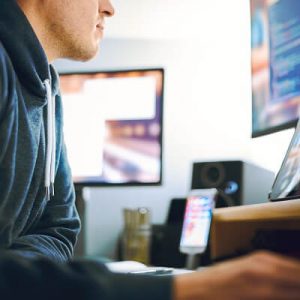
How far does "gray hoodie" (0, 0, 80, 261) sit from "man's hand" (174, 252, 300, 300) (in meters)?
0.56

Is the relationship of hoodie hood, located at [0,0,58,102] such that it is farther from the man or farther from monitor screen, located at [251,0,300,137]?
monitor screen, located at [251,0,300,137]

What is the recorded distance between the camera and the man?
44 centimetres

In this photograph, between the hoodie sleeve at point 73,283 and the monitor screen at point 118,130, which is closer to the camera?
the hoodie sleeve at point 73,283

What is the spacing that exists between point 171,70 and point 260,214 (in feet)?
8.66

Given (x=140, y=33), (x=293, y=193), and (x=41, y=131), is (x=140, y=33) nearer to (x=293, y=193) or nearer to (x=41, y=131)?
(x=41, y=131)

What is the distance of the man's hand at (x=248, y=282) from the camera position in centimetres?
43

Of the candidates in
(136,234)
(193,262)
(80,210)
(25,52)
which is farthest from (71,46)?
(136,234)

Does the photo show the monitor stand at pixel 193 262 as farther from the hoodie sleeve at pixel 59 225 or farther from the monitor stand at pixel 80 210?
the hoodie sleeve at pixel 59 225

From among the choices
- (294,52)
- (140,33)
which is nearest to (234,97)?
(140,33)

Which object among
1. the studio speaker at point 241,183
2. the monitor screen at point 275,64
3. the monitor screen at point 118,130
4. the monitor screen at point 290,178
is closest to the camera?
the monitor screen at point 290,178

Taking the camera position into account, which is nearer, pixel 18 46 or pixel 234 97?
pixel 18 46

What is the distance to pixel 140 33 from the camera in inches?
136

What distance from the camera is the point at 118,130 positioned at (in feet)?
9.84

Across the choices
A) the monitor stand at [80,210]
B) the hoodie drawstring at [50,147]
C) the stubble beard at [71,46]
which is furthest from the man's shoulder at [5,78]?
the monitor stand at [80,210]
